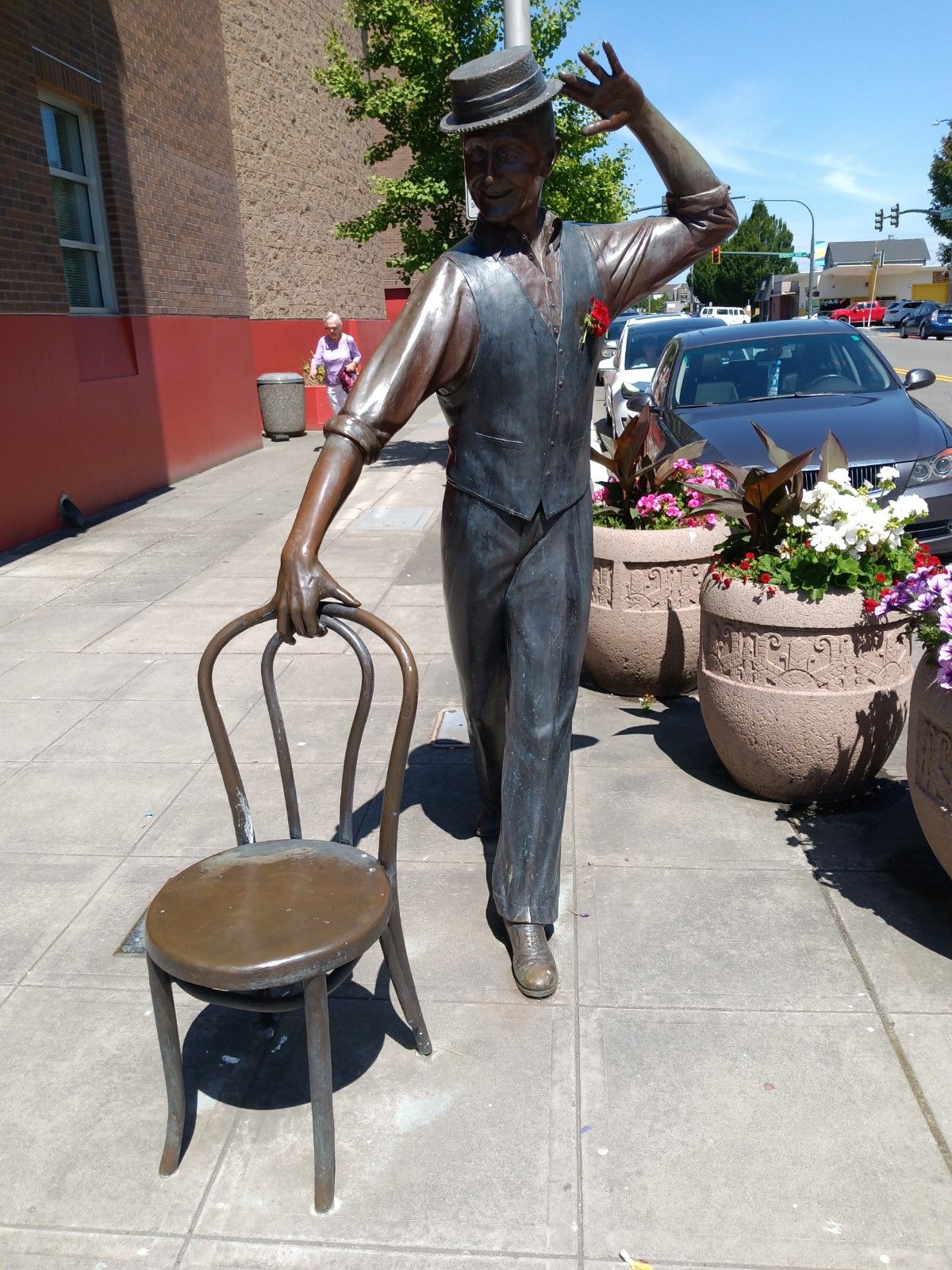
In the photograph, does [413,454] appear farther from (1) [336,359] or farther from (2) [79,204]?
(2) [79,204]

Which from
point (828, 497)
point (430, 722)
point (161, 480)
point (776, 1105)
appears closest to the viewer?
point (776, 1105)

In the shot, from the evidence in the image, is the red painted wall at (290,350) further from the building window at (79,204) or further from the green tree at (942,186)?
the green tree at (942,186)

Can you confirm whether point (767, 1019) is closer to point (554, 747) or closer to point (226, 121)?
point (554, 747)

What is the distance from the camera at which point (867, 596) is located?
3822 mm

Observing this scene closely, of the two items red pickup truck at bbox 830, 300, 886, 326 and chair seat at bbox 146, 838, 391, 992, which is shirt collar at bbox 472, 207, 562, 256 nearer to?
chair seat at bbox 146, 838, 391, 992

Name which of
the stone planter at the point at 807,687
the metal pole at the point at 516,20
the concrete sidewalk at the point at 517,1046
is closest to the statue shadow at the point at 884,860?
the concrete sidewalk at the point at 517,1046

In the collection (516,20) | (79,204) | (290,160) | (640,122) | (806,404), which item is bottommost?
(806,404)

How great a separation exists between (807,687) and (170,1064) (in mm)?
2489

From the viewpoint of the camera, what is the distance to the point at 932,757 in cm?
316

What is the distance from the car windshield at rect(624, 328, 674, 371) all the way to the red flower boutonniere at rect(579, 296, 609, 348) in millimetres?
12899

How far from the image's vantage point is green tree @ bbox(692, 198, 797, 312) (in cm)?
9338

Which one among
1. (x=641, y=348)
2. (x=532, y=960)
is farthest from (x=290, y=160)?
(x=532, y=960)

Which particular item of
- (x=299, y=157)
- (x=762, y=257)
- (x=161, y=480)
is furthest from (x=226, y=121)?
(x=762, y=257)

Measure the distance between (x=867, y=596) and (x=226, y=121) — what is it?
44.5 feet
